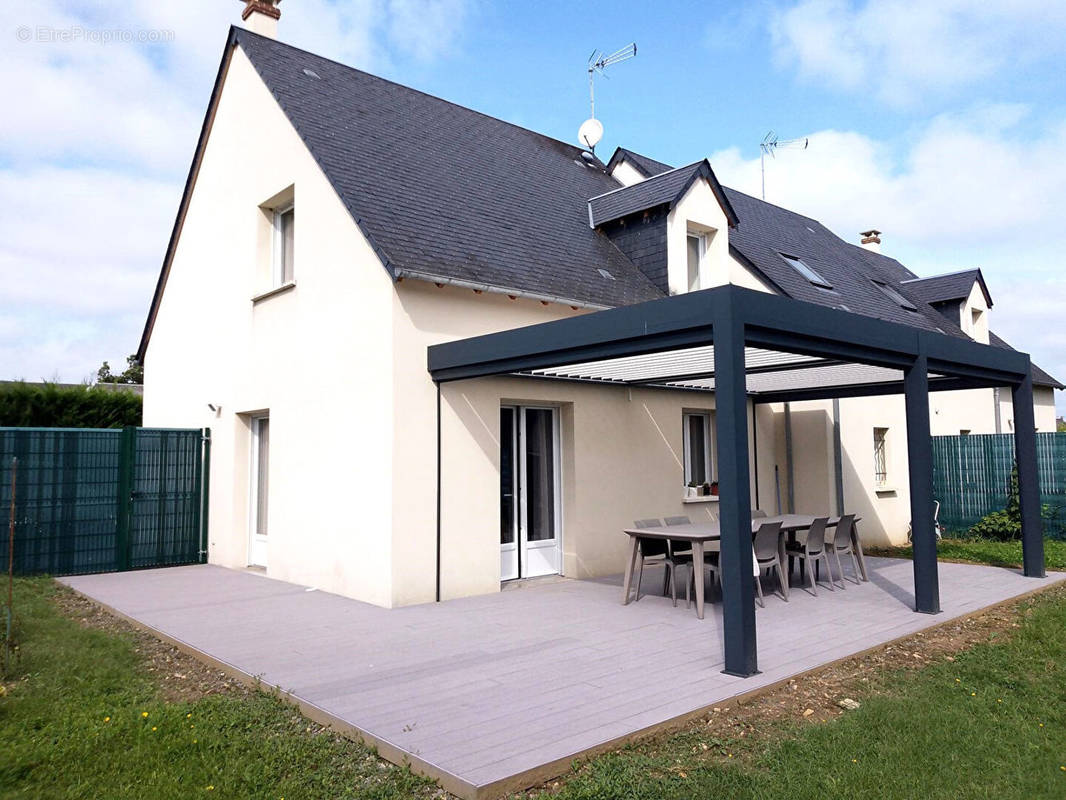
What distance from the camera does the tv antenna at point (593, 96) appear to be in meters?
16.5

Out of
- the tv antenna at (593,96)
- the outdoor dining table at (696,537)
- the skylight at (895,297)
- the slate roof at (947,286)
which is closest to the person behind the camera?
the outdoor dining table at (696,537)

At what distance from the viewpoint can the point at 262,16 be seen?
12727mm

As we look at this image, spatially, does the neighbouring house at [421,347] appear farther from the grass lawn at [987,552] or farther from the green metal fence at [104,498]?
the grass lawn at [987,552]

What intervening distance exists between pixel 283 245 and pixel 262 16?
4608mm

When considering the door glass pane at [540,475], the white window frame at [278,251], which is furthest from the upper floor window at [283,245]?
the door glass pane at [540,475]

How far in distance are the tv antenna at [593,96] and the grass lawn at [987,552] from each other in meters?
10.3

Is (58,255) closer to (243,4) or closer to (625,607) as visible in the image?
(243,4)

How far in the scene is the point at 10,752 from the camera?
4.20m

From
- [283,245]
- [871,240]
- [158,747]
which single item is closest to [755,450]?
[283,245]

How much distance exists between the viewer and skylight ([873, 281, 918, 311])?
1762cm

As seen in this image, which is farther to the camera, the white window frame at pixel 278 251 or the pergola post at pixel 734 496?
the white window frame at pixel 278 251

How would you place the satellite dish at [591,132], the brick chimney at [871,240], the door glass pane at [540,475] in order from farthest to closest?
the brick chimney at [871,240]
the satellite dish at [591,132]
the door glass pane at [540,475]

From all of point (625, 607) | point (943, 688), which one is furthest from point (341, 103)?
point (943, 688)

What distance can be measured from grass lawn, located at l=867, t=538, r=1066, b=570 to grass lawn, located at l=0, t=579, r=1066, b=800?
636cm
